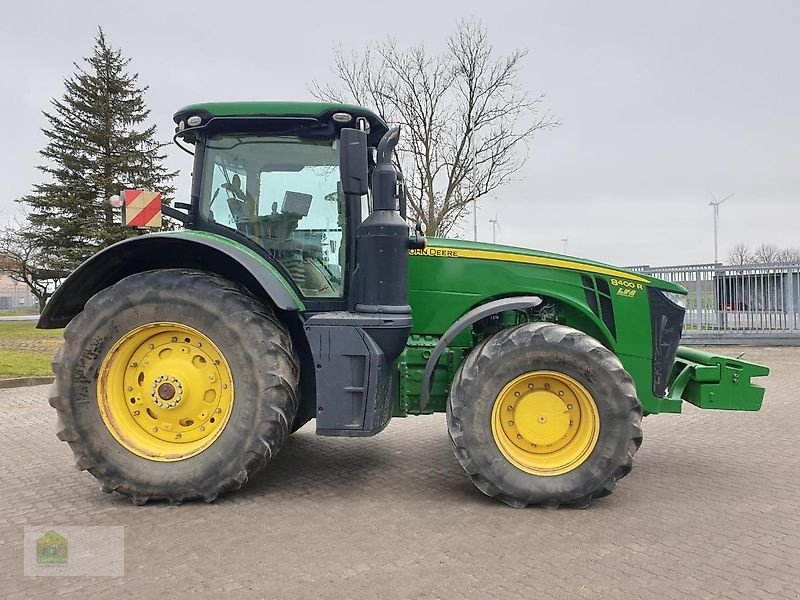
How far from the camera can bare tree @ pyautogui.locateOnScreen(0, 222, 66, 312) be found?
86.7 ft

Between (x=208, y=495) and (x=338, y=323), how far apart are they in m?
1.36

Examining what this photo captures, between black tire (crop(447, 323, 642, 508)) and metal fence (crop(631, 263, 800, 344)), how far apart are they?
10935mm

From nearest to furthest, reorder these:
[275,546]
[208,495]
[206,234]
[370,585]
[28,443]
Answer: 1. [370,585]
2. [275,546]
3. [208,495]
4. [206,234]
5. [28,443]

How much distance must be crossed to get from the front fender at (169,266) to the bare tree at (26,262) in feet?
81.6

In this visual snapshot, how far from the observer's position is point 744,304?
13.9 meters

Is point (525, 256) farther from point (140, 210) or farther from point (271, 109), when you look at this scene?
point (140, 210)

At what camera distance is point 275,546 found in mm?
3256

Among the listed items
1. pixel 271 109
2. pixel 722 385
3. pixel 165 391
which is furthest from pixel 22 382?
pixel 722 385

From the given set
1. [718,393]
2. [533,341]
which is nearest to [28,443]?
[533,341]

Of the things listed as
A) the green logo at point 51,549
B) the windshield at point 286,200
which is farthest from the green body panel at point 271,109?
the green logo at point 51,549

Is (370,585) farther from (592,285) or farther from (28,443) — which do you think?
(28,443)

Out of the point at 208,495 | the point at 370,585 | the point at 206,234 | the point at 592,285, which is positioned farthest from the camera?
the point at 592,285

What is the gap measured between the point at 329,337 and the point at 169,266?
1338 mm

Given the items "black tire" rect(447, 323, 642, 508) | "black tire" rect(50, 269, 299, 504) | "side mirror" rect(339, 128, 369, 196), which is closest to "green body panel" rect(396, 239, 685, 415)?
"black tire" rect(447, 323, 642, 508)
